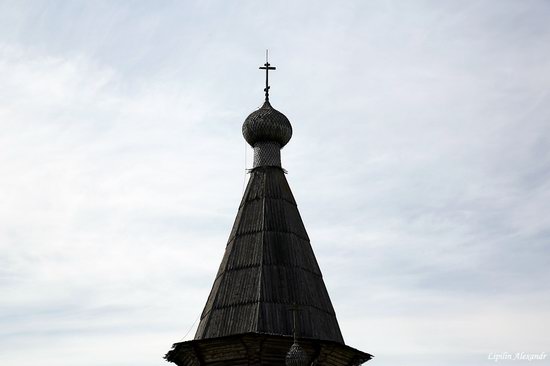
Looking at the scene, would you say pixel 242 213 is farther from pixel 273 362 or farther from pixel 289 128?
pixel 273 362

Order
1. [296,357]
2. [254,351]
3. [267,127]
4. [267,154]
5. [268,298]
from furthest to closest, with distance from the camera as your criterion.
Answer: [267,154] → [267,127] → [268,298] → [254,351] → [296,357]

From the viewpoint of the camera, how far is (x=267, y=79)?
20219 mm

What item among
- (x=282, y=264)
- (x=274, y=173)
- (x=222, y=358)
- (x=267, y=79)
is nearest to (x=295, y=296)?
(x=282, y=264)

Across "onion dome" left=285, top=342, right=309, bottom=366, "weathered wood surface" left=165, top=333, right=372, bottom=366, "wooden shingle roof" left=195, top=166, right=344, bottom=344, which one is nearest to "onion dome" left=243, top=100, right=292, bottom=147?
"wooden shingle roof" left=195, top=166, right=344, bottom=344

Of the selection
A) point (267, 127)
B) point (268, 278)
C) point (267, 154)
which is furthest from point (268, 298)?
point (267, 127)

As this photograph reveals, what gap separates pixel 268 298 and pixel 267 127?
180 inches

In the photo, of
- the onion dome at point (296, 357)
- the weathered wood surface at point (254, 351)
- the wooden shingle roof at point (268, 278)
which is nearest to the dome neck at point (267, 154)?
the wooden shingle roof at point (268, 278)

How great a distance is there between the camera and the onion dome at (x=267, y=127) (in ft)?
63.7

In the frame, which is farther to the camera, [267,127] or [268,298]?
[267,127]

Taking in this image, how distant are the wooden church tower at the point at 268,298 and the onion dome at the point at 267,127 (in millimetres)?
36

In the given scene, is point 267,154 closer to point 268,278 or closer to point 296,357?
point 268,278

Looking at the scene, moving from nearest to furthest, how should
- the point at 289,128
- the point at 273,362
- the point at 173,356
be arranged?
1. the point at 273,362
2. the point at 173,356
3. the point at 289,128

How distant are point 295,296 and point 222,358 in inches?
75.1

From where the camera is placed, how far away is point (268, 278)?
16844 mm
